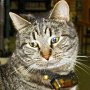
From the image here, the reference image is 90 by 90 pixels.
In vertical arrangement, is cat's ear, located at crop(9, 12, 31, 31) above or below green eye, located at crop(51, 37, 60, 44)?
above

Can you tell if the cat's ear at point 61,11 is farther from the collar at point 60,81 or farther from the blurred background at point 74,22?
the collar at point 60,81

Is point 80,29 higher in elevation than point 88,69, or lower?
higher

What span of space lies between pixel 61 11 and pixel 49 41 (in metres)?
0.19

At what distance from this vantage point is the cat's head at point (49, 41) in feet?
5.42

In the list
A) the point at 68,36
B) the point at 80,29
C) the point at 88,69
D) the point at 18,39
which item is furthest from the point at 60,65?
the point at 80,29

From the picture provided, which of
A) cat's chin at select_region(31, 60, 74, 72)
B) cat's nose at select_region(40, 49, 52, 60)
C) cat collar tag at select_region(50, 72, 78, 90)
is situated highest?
cat's nose at select_region(40, 49, 52, 60)

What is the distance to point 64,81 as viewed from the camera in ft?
5.56

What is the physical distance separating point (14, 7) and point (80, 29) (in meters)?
1.96

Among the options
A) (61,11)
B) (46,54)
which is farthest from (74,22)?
(46,54)

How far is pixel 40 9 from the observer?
6.73 m

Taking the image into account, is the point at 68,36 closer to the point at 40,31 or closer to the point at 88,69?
the point at 40,31

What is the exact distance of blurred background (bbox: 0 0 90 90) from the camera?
346cm

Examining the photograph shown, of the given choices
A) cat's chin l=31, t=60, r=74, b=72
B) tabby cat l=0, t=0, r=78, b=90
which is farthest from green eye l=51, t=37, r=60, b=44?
cat's chin l=31, t=60, r=74, b=72

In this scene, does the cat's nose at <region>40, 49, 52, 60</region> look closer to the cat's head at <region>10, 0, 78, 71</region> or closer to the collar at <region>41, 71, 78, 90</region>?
the cat's head at <region>10, 0, 78, 71</region>
